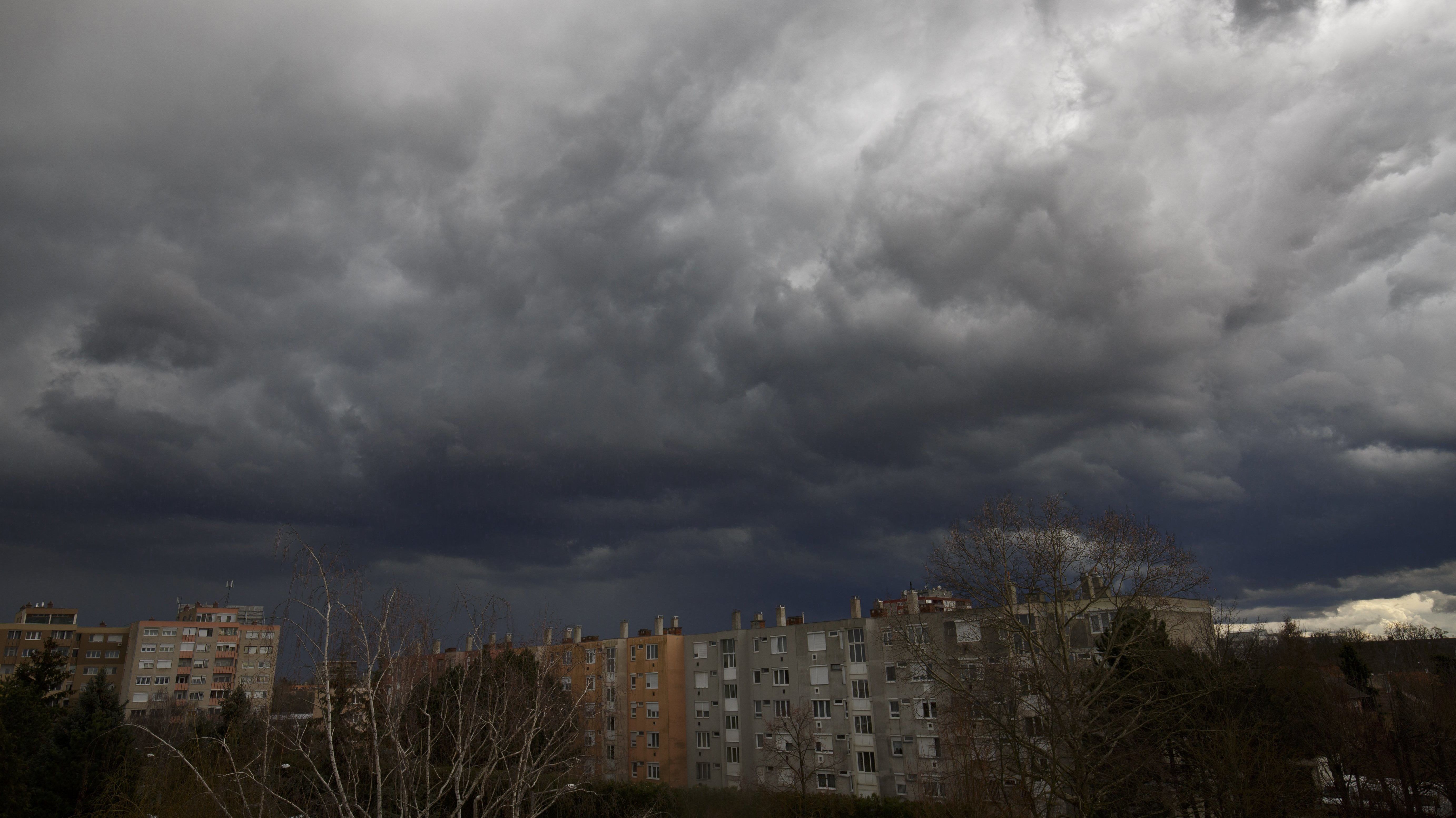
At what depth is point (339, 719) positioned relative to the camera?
996 inches

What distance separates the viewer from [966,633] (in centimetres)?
5769

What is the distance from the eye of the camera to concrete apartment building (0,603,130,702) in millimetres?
113938

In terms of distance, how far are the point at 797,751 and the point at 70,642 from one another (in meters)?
115

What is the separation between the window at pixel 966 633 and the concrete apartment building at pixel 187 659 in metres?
97.3

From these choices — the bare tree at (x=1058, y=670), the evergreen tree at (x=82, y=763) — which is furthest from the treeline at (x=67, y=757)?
the bare tree at (x=1058, y=670)

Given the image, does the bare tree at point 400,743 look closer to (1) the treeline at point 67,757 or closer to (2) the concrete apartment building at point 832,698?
(1) the treeline at point 67,757

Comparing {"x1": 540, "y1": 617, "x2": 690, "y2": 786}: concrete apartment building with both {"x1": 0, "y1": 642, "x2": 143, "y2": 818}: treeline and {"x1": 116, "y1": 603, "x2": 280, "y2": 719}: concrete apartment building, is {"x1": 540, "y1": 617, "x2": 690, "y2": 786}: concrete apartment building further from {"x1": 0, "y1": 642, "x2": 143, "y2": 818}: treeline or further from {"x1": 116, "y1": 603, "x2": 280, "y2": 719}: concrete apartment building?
{"x1": 116, "y1": 603, "x2": 280, "y2": 719}: concrete apartment building

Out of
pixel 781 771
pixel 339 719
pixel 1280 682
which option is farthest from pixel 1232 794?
pixel 781 771

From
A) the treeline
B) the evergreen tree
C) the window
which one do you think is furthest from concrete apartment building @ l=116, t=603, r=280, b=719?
the window

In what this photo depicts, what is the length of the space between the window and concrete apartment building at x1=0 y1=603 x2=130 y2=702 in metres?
121

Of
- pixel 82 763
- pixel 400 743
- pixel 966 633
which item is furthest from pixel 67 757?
pixel 966 633

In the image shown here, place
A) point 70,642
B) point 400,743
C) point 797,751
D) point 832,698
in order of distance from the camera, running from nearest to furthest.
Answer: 1. point 400,743
2. point 797,751
3. point 832,698
4. point 70,642

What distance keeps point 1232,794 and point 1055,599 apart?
40.5ft

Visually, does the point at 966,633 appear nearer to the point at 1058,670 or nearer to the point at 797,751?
the point at 797,751
